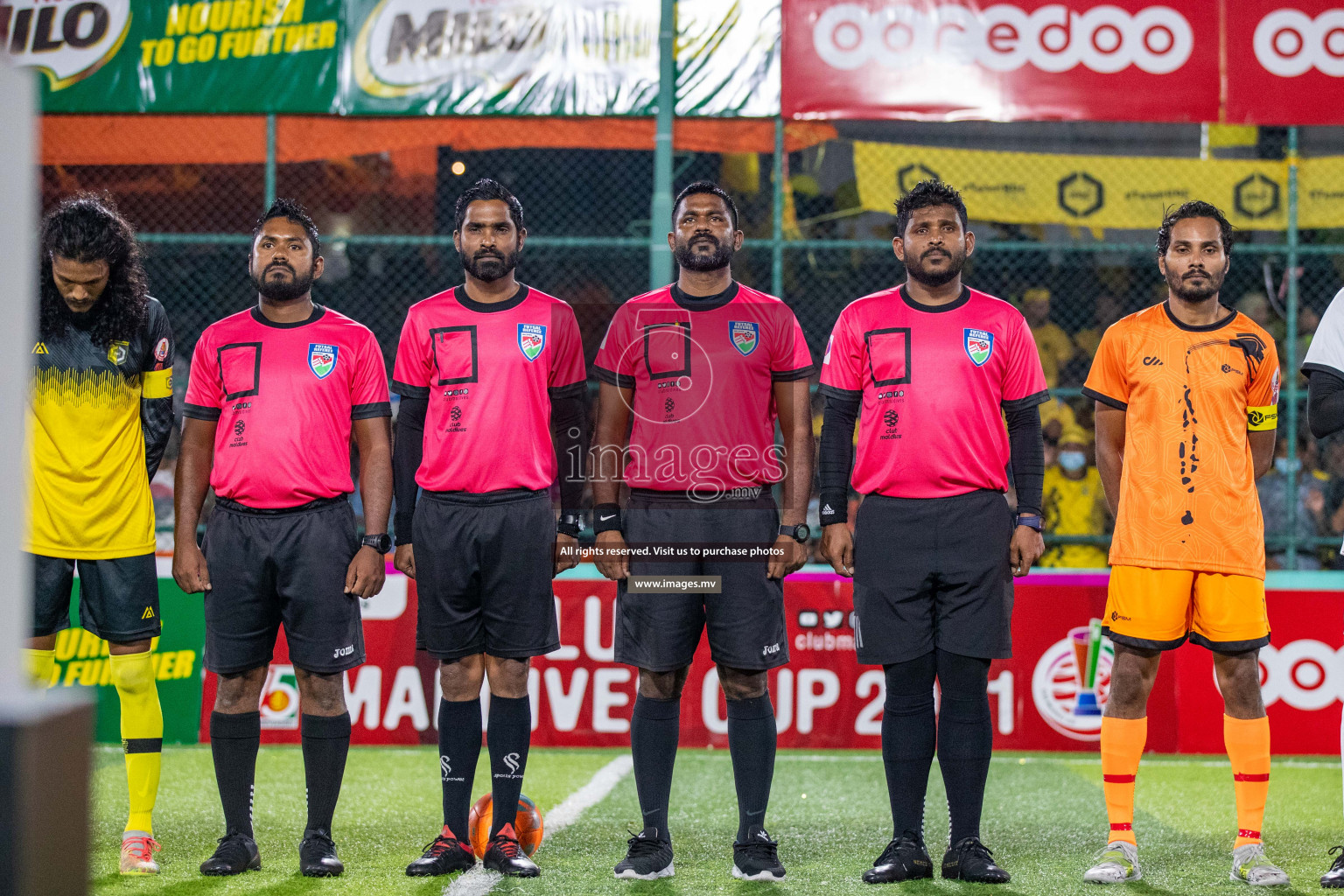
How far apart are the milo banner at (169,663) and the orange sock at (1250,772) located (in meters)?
5.30

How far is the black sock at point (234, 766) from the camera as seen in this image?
440cm

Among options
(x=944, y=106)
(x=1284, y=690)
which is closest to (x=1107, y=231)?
(x=944, y=106)

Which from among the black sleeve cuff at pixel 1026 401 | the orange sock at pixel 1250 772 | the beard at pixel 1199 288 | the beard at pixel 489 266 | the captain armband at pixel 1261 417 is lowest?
A: the orange sock at pixel 1250 772

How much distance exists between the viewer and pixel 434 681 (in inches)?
285

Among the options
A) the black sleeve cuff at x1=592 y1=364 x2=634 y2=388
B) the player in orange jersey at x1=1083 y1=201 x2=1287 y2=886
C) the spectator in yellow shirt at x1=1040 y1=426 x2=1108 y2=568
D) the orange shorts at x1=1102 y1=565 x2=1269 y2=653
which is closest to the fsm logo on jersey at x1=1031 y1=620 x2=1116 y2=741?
the spectator in yellow shirt at x1=1040 y1=426 x2=1108 y2=568

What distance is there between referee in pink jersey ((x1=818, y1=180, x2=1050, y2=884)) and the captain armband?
2.35ft

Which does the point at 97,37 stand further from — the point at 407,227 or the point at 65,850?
the point at 65,850

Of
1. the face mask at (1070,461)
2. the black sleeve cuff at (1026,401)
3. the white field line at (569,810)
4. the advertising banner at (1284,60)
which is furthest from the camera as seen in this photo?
the face mask at (1070,461)

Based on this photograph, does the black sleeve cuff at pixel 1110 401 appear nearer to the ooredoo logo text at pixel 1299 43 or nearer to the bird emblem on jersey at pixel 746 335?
the bird emblem on jersey at pixel 746 335

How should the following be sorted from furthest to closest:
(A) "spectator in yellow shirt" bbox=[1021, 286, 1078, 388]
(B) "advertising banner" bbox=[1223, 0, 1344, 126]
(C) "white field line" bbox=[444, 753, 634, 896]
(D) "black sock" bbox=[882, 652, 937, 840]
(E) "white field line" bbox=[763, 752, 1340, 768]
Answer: (A) "spectator in yellow shirt" bbox=[1021, 286, 1078, 388] → (B) "advertising banner" bbox=[1223, 0, 1344, 126] → (E) "white field line" bbox=[763, 752, 1340, 768] → (D) "black sock" bbox=[882, 652, 937, 840] → (C) "white field line" bbox=[444, 753, 634, 896]

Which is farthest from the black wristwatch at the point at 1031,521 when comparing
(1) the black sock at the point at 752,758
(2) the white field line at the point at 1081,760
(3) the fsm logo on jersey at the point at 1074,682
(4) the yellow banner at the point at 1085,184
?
(4) the yellow banner at the point at 1085,184

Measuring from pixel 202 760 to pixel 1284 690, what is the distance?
5698 mm

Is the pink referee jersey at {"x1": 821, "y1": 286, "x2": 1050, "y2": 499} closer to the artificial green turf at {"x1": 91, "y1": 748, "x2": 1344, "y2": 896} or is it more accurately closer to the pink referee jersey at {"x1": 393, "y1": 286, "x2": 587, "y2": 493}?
the pink referee jersey at {"x1": 393, "y1": 286, "x2": 587, "y2": 493}

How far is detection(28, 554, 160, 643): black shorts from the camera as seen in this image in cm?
437
